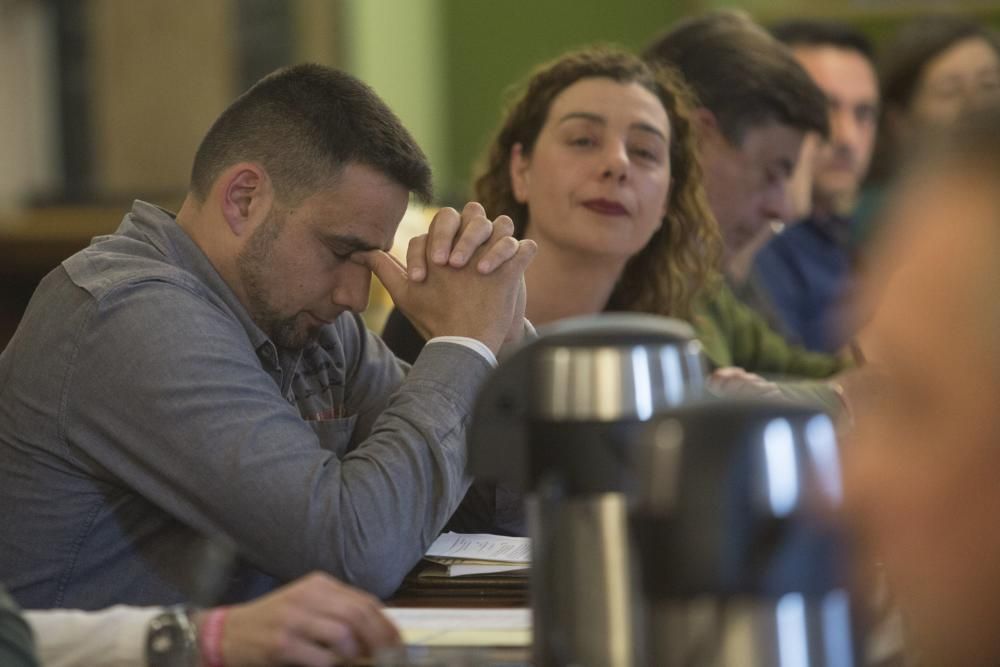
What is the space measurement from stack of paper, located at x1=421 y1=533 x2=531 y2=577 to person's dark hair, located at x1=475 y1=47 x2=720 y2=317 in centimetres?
77

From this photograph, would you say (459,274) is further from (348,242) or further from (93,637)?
(93,637)

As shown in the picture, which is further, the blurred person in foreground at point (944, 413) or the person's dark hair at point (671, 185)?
the person's dark hair at point (671, 185)

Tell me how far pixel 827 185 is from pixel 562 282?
5.84 feet

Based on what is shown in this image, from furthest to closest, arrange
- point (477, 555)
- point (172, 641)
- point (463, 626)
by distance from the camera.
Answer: point (477, 555) < point (463, 626) < point (172, 641)

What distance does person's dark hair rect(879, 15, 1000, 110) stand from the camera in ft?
13.1

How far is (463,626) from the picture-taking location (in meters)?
1.28

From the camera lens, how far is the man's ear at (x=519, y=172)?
7.68 feet

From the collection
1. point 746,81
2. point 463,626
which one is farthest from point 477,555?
point 746,81

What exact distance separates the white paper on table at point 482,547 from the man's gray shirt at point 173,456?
0.29 feet

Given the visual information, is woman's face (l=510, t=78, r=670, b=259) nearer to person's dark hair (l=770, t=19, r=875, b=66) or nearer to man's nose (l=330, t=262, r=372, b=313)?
man's nose (l=330, t=262, r=372, b=313)

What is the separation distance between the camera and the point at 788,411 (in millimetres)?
820

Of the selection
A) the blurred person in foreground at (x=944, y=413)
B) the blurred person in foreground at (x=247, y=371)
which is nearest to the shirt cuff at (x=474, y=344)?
the blurred person in foreground at (x=247, y=371)

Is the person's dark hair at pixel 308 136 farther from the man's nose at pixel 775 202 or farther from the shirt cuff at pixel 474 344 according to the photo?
the man's nose at pixel 775 202

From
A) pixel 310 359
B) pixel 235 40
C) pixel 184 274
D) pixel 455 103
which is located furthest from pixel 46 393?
pixel 455 103
